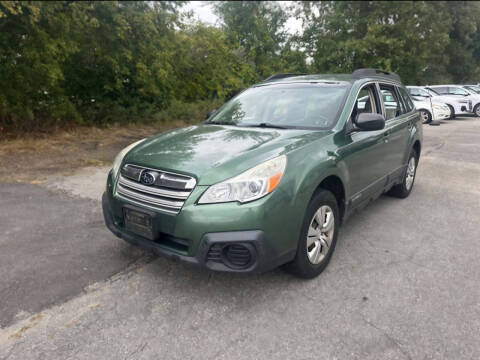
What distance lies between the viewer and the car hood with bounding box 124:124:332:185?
257 cm

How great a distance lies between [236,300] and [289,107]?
6.54 feet

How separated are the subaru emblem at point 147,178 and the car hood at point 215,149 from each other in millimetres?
65

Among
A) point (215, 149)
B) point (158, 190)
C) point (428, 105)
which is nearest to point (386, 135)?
point (215, 149)

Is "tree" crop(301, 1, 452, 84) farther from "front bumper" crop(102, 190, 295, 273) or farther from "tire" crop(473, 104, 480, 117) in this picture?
"front bumper" crop(102, 190, 295, 273)

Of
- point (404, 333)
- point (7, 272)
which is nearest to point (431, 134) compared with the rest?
point (404, 333)

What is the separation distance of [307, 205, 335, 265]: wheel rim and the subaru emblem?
1.24 m

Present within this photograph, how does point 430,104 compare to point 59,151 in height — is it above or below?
below

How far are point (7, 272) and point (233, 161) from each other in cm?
215

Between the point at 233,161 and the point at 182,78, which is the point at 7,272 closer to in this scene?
the point at 233,161

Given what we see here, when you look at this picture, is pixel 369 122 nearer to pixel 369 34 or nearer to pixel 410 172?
pixel 410 172

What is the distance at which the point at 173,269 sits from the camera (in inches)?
124

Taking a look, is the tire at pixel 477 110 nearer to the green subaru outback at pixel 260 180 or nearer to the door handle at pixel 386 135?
the door handle at pixel 386 135

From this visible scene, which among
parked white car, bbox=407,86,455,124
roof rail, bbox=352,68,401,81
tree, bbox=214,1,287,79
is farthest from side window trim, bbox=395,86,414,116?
tree, bbox=214,1,287,79

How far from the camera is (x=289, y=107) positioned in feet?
12.2
